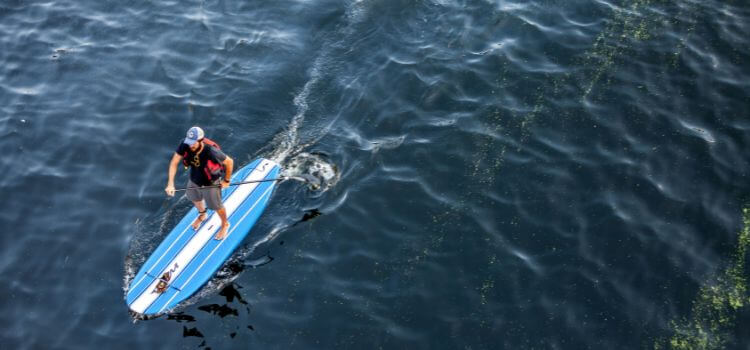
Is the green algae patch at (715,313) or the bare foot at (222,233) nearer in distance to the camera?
the green algae patch at (715,313)

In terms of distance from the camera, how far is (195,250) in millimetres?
10984

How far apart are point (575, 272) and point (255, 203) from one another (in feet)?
19.6

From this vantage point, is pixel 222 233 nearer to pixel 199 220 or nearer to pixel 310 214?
pixel 199 220

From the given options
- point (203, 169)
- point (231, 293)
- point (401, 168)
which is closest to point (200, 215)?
point (203, 169)

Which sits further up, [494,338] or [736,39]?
[736,39]

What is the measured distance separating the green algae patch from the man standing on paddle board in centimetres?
754

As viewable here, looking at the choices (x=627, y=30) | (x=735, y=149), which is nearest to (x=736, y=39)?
(x=627, y=30)

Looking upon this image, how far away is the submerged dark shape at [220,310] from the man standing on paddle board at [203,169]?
1.42 meters

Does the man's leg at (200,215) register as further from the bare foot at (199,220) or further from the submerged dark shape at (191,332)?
the submerged dark shape at (191,332)

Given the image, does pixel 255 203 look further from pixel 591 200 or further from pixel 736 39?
pixel 736 39

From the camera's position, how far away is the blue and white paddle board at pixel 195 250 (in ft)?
34.0

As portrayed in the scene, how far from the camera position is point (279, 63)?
14.3 metres

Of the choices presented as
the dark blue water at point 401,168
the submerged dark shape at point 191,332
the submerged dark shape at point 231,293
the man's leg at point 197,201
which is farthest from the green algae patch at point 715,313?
the man's leg at point 197,201

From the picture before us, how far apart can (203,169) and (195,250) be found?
5.30 ft
